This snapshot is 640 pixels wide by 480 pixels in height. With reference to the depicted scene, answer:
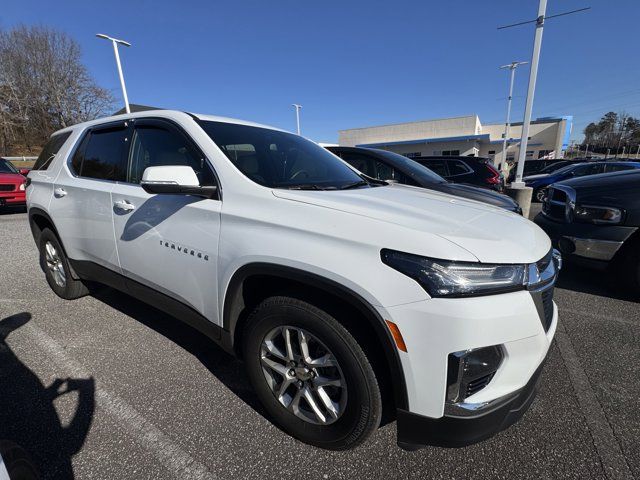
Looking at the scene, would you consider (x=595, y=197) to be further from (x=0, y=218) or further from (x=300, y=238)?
(x=0, y=218)

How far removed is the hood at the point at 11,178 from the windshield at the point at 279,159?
1013cm

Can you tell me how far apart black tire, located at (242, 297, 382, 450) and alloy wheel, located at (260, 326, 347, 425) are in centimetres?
3

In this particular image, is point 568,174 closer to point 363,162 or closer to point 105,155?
point 363,162

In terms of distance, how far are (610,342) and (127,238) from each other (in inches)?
158

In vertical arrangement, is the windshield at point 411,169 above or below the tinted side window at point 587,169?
above

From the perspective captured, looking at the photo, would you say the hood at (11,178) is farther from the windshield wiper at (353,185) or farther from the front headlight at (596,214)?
the front headlight at (596,214)

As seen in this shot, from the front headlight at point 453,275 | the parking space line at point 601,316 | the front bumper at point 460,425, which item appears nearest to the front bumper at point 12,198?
the front headlight at point 453,275

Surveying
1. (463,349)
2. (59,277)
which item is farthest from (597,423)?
(59,277)

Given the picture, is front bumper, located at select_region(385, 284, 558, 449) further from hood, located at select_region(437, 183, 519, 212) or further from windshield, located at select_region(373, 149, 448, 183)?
windshield, located at select_region(373, 149, 448, 183)

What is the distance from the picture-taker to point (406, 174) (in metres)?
5.21

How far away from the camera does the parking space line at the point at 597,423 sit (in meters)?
1.71

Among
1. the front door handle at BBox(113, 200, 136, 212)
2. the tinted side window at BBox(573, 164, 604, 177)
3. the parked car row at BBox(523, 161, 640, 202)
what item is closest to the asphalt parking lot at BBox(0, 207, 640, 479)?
the front door handle at BBox(113, 200, 136, 212)

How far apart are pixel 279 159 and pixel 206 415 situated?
1.75 m

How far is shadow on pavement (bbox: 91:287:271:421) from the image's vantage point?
2.29 meters
